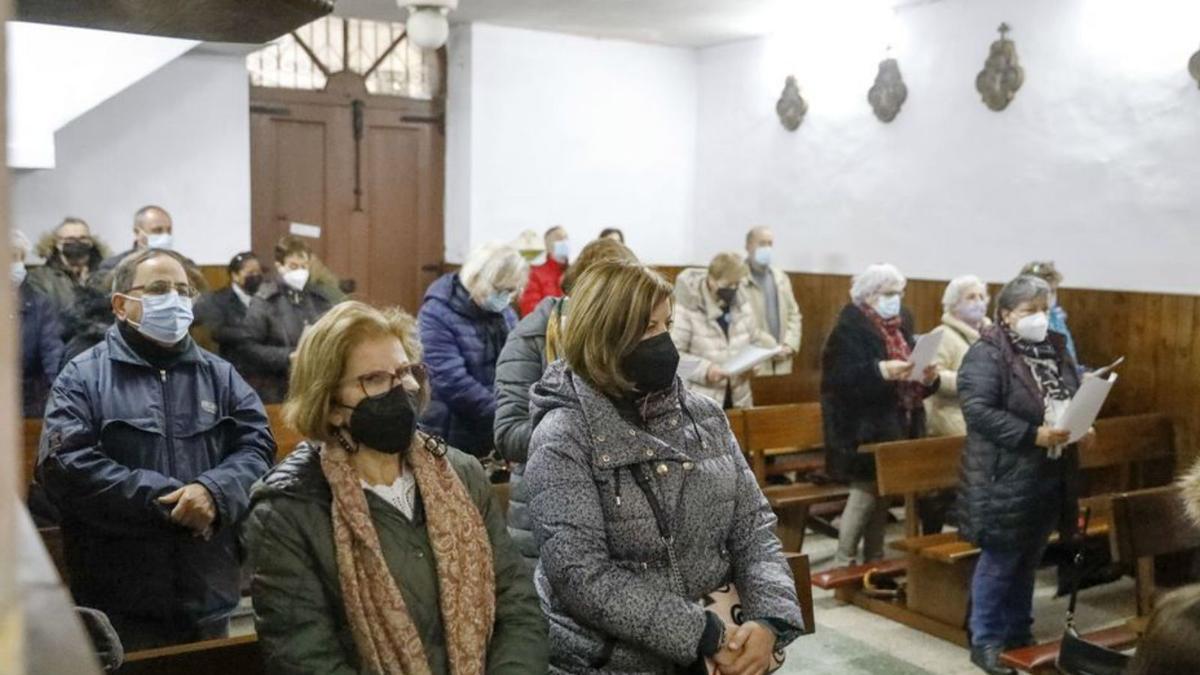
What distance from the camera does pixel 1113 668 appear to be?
9.21ft

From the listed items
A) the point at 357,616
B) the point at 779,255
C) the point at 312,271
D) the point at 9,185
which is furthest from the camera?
the point at 779,255

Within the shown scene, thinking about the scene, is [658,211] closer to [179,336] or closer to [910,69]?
[910,69]

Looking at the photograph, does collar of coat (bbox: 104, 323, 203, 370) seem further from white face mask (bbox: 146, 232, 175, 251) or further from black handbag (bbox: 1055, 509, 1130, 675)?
white face mask (bbox: 146, 232, 175, 251)

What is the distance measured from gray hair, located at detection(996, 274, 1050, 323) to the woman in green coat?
2.57 meters

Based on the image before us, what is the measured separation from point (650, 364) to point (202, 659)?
103 cm

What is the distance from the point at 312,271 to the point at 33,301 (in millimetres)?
1395

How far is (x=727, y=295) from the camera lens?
231 inches

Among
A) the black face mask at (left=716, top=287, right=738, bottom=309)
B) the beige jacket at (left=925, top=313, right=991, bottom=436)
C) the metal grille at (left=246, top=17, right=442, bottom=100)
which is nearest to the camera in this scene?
the beige jacket at (left=925, top=313, right=991, bottom=436)

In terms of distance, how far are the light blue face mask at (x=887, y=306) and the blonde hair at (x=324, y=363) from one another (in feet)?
12.4

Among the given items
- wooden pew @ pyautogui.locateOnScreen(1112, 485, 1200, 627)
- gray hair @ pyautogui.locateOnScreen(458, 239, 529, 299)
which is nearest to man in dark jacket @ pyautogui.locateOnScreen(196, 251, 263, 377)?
gray hair @ pyautogui.locateOnScreen(458, 239, 529, 299)

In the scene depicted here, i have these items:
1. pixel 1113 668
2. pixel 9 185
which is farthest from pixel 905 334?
pixel 9 185

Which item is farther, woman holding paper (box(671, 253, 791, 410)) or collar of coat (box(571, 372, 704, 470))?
woman holding paper (box(671, 253, 791, 410))

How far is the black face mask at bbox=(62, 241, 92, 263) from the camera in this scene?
5219mm

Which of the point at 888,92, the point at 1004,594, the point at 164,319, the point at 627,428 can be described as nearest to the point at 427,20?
the point at 888,92
